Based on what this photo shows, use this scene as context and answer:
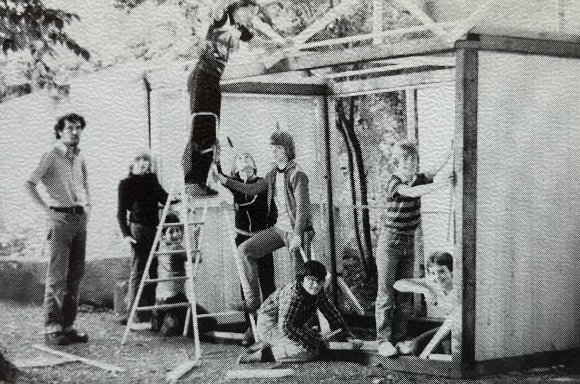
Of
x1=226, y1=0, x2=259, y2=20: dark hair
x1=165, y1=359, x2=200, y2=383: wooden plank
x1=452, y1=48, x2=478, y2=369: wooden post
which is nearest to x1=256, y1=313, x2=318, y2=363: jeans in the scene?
x1=165, y1=359, x2=200, y2=383: wooden plank

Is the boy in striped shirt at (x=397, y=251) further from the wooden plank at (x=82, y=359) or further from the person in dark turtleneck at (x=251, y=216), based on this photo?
the wooden plank at (x=82, y=359)

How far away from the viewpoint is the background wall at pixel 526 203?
4.76m

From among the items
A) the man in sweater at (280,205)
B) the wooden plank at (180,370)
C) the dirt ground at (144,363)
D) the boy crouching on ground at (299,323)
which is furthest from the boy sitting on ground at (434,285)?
the wooden plank at (180,370)

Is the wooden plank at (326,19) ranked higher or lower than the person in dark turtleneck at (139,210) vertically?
higher

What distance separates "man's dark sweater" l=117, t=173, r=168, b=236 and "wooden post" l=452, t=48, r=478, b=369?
227 centimetres

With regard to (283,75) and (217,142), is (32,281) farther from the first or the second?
(283,75)

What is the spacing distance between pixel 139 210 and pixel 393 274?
1.94 metres

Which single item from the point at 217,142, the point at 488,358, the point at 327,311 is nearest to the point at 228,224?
the point at 217,142

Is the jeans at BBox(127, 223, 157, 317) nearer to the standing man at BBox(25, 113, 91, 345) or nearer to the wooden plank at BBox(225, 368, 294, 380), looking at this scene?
the standing man at BBox(25, 113, 91, 345)

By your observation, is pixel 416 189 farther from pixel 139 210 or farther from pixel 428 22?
pixel 139 210

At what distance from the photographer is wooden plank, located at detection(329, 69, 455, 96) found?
6.30 meters

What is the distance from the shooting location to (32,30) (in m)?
4.94

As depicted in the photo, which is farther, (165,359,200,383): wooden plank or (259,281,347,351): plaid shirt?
(259,281,347,351): plaid shirt

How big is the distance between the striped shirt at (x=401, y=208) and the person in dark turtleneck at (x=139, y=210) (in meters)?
1.67
